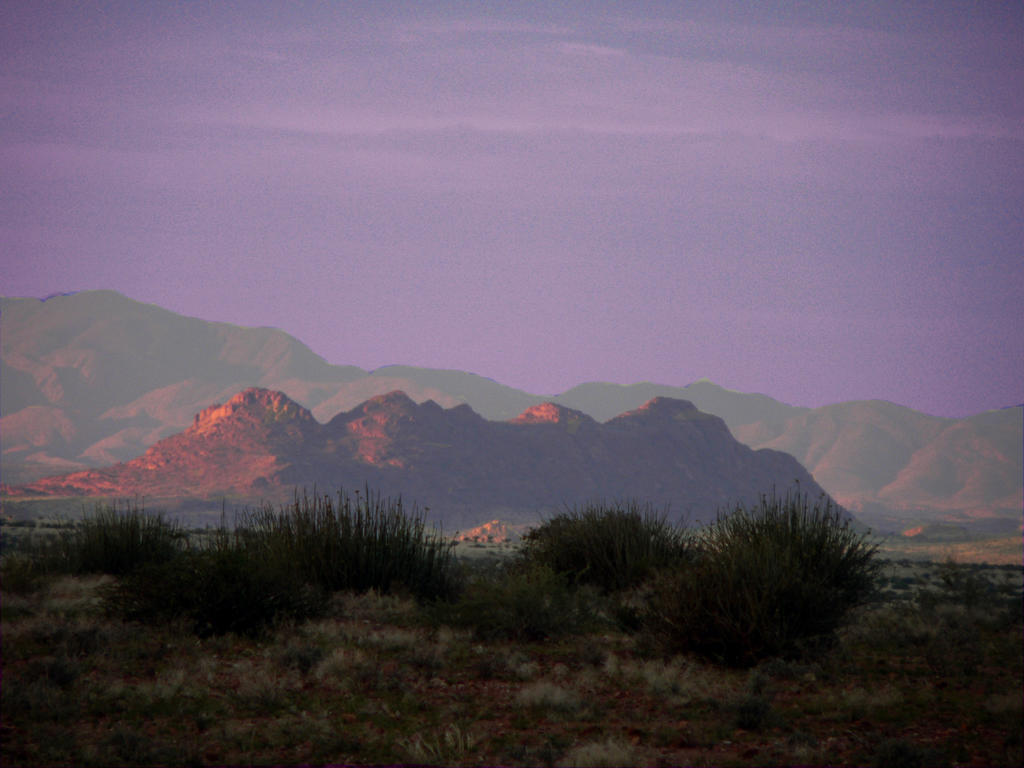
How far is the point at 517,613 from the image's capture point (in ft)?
40.6

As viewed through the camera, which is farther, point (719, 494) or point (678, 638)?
point (719, 494)

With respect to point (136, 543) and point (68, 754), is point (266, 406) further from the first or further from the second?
point (68, 754)

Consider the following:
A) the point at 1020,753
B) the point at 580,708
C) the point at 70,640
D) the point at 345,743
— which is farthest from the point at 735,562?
the point at 70,640

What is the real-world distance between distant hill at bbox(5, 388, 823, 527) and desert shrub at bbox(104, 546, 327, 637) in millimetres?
97846

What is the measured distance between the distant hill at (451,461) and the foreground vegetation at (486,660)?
316ft

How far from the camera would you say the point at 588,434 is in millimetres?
139500

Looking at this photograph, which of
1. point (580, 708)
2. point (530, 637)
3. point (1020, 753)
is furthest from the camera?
point (530, 637)

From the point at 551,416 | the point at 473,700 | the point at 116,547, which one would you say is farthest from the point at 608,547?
the point at 551,416

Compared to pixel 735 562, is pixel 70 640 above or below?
below

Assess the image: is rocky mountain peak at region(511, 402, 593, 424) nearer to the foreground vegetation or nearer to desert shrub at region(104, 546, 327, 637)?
the foreground vegetation

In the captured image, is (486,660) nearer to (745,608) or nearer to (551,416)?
(745,608)

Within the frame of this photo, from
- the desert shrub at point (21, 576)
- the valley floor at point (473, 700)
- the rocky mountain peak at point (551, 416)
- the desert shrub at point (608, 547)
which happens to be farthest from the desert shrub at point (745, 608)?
the rocky mountain peak at point (551, 416)

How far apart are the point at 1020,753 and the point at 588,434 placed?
436ft

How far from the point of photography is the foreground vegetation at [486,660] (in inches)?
296
